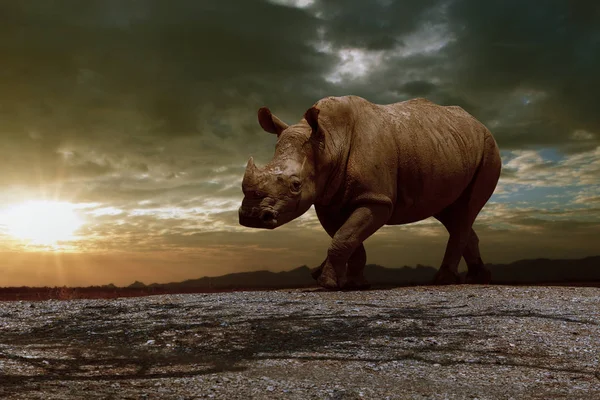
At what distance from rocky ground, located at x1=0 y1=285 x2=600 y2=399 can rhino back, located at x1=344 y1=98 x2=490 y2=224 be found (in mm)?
1819

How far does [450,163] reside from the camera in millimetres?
10141

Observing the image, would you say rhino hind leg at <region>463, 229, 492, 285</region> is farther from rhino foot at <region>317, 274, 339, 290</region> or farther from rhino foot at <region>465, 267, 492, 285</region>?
rhino foot at <region>317, 274, 339, 290</region>

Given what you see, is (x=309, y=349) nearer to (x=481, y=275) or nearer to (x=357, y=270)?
(x=357, y=270)

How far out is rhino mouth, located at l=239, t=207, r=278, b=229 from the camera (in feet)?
26.4

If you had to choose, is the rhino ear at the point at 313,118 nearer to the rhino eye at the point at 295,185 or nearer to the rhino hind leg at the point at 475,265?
the rhino eye at the point at 295,185

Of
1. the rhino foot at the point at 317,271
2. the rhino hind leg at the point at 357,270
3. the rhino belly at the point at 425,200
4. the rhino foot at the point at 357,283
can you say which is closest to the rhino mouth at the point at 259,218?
the rhino foot at the point at 317,271

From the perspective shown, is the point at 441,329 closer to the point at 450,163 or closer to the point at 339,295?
the point at 339,295

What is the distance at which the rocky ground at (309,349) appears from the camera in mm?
4129

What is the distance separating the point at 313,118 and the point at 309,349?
14.0ft

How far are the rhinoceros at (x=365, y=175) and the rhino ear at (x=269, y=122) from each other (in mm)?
16

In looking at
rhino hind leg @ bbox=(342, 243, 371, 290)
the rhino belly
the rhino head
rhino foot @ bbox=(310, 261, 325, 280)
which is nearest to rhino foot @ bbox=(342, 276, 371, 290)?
rhino hind leg @ bbox=(342, 243, 371, 290)

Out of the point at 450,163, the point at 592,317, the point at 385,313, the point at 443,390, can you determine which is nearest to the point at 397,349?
the point at 443,390

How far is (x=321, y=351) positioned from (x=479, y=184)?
6.85m

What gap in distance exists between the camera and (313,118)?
28.5 feet
